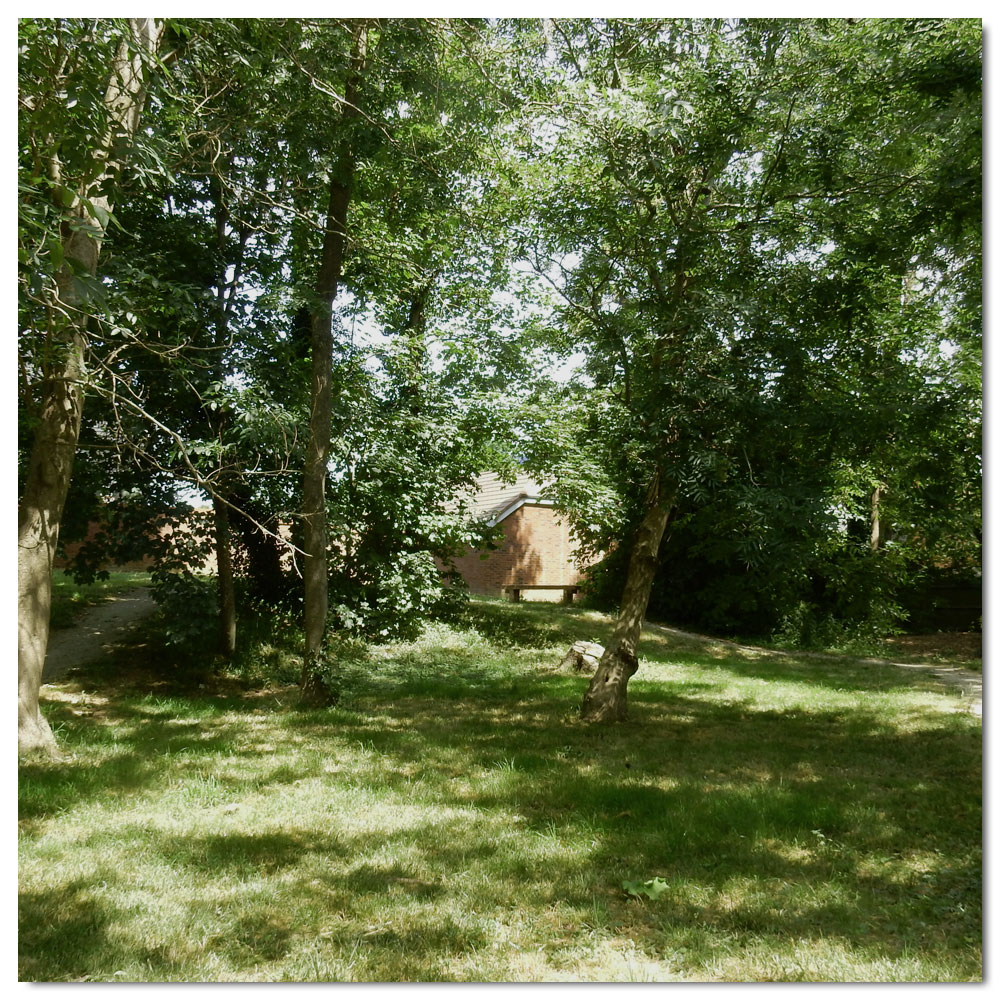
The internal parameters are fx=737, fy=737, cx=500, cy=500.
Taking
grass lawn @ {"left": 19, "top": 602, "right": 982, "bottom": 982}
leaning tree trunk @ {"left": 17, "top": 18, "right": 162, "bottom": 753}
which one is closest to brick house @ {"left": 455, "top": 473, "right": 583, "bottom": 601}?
grass lawn @ {"left": 19, "top": 602, "right": 982, "bottom": 982}

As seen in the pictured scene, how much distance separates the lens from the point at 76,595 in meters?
14.1

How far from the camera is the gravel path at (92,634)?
10586mm

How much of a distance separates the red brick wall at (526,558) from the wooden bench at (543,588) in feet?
0.50

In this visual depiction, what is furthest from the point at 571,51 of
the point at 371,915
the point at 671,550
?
the point at 671,550

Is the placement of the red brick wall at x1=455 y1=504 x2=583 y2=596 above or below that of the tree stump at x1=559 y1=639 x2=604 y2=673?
above

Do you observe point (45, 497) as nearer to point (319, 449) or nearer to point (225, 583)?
point (319, 449)

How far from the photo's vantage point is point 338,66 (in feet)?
24.2

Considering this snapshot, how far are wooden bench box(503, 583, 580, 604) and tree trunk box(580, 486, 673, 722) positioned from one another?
14.6 m

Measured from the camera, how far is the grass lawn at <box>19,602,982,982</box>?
3.23m

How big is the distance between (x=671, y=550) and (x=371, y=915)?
15.2 m

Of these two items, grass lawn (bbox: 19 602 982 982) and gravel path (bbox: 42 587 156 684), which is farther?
gravel path (bbox: 42 587 156 684)

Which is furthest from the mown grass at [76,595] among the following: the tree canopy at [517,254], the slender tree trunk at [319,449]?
the slender tree trunk at [319,449]

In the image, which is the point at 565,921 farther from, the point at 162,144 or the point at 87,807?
the point at 162,144

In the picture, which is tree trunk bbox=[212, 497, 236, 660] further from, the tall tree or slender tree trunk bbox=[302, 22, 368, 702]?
the tall tree
